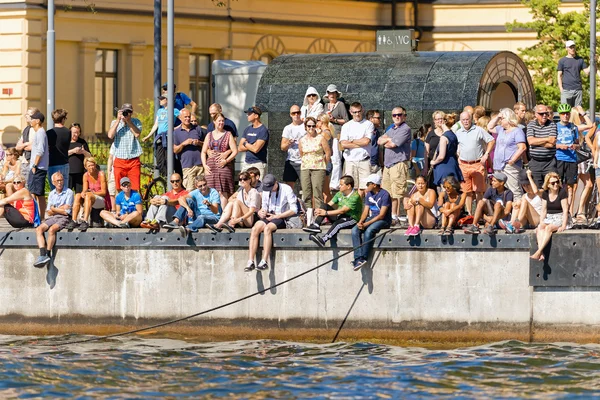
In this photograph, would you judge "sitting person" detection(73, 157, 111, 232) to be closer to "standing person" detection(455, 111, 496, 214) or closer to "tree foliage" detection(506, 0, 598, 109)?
"standing person" detection(455, 111, 496, 214)

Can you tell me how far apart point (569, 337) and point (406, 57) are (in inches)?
313

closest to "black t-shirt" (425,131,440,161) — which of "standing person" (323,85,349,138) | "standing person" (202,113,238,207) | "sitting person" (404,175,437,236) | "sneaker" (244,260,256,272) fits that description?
"standing person" (323,85,349,138)

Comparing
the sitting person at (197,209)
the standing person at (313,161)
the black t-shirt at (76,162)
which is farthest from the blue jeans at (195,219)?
the black t-shirt at (76,162)

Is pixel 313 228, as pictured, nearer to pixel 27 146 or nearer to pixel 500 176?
pixel 500 176

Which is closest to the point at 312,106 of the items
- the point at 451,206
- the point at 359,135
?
the point at 359,135

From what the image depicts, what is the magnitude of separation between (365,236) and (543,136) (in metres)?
2.68

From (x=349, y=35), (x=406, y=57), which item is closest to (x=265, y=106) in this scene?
(x=406, y=57)

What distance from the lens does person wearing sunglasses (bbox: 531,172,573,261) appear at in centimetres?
2284

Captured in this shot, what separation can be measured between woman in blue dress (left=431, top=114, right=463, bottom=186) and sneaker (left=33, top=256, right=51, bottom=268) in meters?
5.11

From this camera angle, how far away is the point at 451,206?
2330 centimetres

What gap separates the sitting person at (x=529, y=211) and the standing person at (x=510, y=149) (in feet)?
4.16

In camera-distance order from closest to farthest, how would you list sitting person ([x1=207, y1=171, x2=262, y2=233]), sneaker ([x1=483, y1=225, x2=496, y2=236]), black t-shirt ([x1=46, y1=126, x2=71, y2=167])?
sneaker ([x1=483, y1=225, x2=496, y2=236]) → sitting person ([x1=207, y1=171, x2=262, y2=233]) → black t-shirt ([x1=46, y1=126, x2=71, y2=167])

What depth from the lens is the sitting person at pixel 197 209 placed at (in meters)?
24.1

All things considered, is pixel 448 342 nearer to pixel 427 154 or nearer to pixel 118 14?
pixel 427 154
